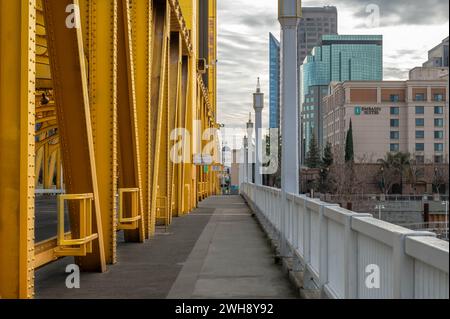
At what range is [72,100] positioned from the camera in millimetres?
9117

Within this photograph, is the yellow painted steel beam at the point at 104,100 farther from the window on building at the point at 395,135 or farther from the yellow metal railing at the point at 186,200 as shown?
the window on building at the point at 395,135

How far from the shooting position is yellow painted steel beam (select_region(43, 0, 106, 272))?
8867 millimetres

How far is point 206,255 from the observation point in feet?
40.4

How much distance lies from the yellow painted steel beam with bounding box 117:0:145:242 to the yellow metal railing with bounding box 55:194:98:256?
3569 millimetres

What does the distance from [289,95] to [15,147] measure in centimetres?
612

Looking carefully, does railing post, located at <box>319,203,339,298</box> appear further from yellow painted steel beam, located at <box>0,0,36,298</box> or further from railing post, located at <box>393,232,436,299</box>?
yellow painted steel beam, located at <box>0,0,36,298</box>

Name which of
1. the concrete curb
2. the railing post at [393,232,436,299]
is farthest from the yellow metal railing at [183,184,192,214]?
the railing post at [393,232,436,299]

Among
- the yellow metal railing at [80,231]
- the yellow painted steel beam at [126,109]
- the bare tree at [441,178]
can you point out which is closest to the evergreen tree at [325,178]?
the bare tree at [441,178]

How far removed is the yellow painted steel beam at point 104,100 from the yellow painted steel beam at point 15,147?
4211mm

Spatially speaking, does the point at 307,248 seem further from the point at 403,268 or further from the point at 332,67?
the point at 332,67
